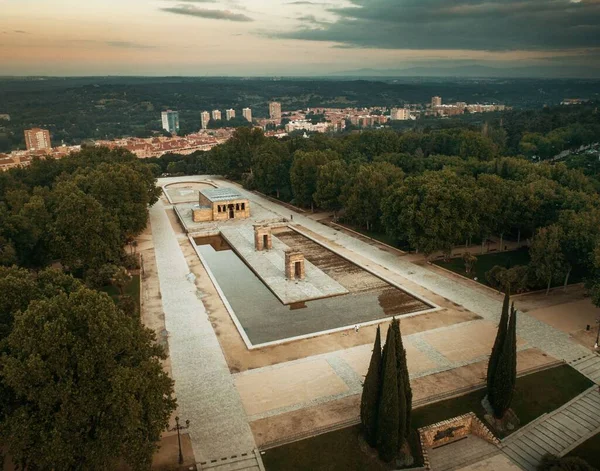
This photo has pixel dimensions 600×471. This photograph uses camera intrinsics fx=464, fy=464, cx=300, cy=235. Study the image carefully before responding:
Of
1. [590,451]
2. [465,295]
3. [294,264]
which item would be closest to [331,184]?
[294,264]

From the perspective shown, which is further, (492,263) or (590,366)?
(492,263)

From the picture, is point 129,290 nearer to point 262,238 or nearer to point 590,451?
point 262,238

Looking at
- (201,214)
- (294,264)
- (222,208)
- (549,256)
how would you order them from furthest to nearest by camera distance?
1. (222,208)
2. (201,214)
3. (294,264)
4. (549,256)

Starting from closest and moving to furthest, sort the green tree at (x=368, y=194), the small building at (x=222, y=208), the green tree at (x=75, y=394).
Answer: the green tree at (x=75, y=394) < the green tree at (x=368, y=194) < the small building at (x=222, y=208)

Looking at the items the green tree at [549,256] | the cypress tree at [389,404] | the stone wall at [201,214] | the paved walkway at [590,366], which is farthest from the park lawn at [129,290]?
the green tree at [549,256]

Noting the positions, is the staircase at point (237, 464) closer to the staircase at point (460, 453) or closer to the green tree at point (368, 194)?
the staircase at point (460, 453)

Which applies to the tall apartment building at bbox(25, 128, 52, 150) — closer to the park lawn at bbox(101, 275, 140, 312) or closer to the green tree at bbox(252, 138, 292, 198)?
the green tree at bbox(252, 138, 292, 198)

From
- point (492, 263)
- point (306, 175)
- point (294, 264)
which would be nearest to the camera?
point (294, 264)
